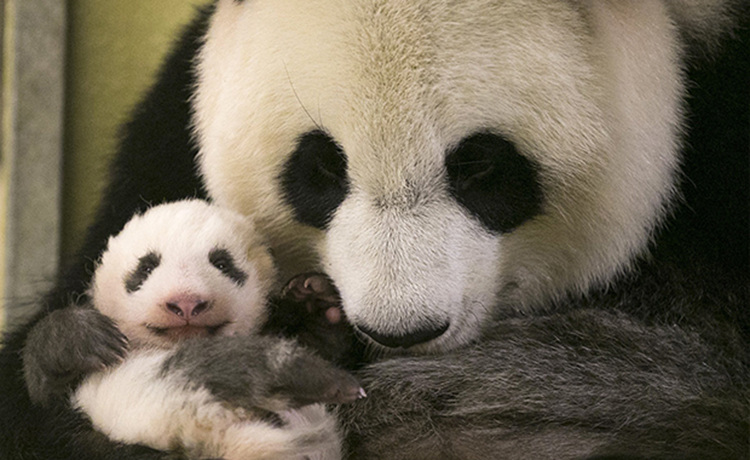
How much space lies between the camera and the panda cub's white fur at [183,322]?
90cm

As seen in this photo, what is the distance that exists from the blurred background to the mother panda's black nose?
0.91 metres

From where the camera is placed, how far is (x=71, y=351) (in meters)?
1.00

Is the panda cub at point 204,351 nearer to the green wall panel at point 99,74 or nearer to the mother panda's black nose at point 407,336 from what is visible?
the mother panda's black nose at point 407,336

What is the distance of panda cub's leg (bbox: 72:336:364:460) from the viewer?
0.87 metres

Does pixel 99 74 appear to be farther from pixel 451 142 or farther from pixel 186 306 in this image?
pixel 451 142

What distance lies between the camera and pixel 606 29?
107 centimetres

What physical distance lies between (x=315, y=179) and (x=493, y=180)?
0.25 m

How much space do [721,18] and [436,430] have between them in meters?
0.76

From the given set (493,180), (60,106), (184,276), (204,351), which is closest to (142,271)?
(184,276)

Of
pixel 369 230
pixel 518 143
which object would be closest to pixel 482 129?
pixel 518 143

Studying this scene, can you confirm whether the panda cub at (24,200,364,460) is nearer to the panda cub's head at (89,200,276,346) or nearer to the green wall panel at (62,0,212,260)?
the panda cub's head at (89,200,276,346)

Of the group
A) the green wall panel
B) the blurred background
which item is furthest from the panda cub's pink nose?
the green wall panel

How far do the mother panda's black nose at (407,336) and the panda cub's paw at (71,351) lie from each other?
33 cm

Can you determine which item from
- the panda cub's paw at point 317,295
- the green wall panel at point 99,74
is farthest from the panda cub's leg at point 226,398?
the green wall panel at point 99,74
